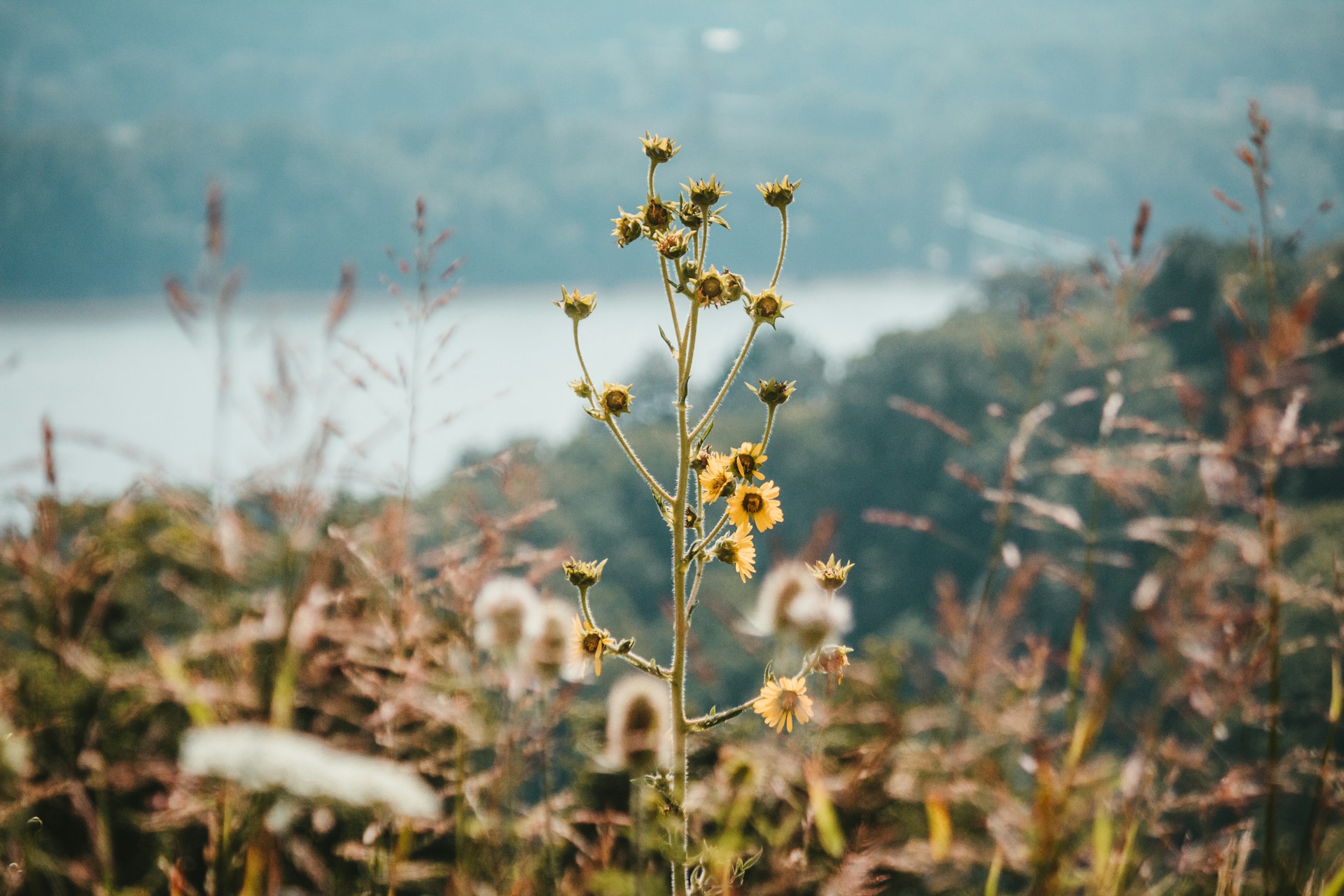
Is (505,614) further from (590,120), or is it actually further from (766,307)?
(590,120)

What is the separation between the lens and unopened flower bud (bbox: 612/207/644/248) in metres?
1.13

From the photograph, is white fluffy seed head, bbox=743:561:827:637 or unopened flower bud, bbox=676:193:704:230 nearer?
unopened flower bud, bbox=676:193:704:230

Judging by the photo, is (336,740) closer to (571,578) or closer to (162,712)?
(571,578)

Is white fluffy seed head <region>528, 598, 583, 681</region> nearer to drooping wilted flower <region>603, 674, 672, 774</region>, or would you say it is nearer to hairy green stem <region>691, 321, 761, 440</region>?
drooping wilted flower <region>603, 674, 672, 774</region>

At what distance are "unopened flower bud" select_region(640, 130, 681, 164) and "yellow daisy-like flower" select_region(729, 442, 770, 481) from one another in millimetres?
412

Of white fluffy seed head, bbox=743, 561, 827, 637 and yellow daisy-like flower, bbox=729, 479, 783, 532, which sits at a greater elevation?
yellow daisy-like flower, bbox=729, 479, 783, 532

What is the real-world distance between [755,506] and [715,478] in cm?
7

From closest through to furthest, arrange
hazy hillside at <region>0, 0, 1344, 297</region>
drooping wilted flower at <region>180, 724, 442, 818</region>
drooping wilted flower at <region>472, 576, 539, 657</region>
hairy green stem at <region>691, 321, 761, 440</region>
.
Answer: hairy green stem at <region>691, 321, 761, 440</region> → drooping wilted flower at <region>180, 724, 442, 818</region> → drooping wilted flower at <region>472, 576, 539, 657</region> → hazy hillside at <region>0, 0, 1344, 297</region>

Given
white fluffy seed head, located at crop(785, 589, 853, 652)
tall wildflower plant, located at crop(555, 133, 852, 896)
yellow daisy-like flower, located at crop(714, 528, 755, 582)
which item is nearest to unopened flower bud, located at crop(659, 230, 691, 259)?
tall wildflower plant, located at crop(555, 133, 852, 896)

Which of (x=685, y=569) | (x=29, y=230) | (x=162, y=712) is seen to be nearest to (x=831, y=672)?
(x=685, y=569)

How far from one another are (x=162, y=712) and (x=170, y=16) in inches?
2959

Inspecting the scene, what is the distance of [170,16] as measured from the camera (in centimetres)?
6238

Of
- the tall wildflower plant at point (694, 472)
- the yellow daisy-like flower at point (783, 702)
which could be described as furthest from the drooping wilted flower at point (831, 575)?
the yellow daisy-like flower at point (783, 702)

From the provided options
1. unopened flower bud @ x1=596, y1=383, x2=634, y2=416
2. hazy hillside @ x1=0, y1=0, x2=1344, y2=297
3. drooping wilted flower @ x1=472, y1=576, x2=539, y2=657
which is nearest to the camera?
unopened flower bud @ x1=596, y1=383, x2=634, y2=416
